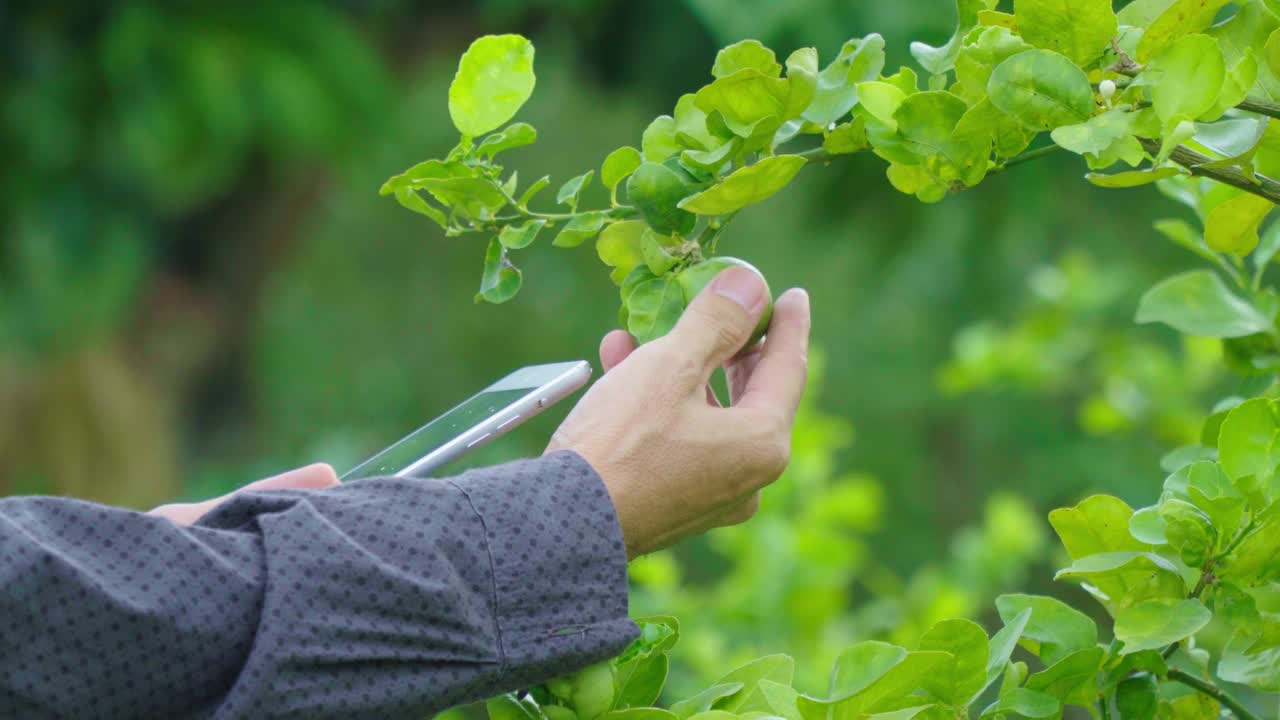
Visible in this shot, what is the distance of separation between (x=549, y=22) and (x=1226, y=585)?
2.38m

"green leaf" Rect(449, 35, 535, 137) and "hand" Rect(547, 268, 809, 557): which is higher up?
"green leaf" Rect(449, 35, 535, 137)

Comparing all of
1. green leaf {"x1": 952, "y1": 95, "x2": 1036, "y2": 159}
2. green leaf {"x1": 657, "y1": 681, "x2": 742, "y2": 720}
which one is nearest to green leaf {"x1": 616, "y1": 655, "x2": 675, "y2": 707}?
green leaf {"x1": 657, "y1": 681, "x2": 742, "y2": 720}

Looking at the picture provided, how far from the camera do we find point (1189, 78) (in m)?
0.39

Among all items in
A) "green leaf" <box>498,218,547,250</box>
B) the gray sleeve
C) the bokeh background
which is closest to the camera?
Answer: the gray sleeve

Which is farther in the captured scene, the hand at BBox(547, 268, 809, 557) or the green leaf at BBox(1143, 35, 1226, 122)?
the hand at BBox(547, 268, 809, 557)

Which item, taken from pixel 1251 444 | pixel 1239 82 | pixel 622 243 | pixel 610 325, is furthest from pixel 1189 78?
pixel 610 325

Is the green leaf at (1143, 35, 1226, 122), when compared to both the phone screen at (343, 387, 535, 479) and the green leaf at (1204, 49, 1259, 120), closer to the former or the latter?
the green leaf at (1204, 49, 1259, 120)

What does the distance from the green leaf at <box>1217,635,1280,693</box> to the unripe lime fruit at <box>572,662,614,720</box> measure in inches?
8.1

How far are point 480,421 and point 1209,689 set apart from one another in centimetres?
31

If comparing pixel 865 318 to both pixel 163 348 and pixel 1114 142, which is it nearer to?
pixel 163 348

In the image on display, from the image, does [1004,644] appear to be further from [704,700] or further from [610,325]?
[610,325]

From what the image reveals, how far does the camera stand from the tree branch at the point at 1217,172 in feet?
1.39

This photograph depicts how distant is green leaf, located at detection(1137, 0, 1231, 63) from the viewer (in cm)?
41

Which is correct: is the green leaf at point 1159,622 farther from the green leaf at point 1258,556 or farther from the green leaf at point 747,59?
the green leaf at point 747,59
